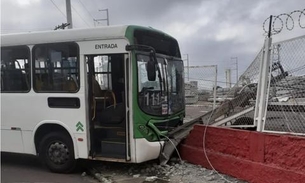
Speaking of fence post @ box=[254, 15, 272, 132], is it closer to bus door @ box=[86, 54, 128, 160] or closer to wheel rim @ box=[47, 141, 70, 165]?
bus door @ box=[86, 54, 128, 160]

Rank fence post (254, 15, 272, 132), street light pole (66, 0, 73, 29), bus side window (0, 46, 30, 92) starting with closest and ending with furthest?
1. fence post (254, 15, 272, 132)
2. bus side window (0, 46, 30, 92)
3. street light pole (66, 0, 73, 29)

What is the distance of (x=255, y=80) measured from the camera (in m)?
7.16

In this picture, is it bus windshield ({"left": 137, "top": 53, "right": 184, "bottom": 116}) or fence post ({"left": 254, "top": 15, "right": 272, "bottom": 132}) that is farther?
bus windshield ({"left": 137, "top": 53, "right": 184, "bottom": 116})

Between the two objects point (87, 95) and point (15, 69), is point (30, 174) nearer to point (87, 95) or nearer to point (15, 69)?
point (87, 95)

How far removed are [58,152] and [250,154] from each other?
12.5 feet

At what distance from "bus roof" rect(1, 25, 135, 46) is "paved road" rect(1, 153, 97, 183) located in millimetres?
2735

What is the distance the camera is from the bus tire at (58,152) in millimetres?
7324

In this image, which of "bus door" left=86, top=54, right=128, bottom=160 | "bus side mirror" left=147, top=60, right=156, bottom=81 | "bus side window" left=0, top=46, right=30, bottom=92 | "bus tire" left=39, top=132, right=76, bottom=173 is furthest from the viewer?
"bus side window" left=0, top=46, right=30, bottom=92

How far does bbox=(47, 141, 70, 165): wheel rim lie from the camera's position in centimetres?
Answer: 735

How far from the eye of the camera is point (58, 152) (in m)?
7.40

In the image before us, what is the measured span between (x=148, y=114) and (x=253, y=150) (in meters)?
2.08

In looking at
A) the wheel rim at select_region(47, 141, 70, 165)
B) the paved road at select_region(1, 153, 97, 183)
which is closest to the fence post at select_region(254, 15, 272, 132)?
the paved road at select_region(1, 153, 97, 183)

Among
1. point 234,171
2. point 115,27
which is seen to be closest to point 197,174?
point 234,171

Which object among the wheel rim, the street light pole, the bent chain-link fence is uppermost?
the street light pole
